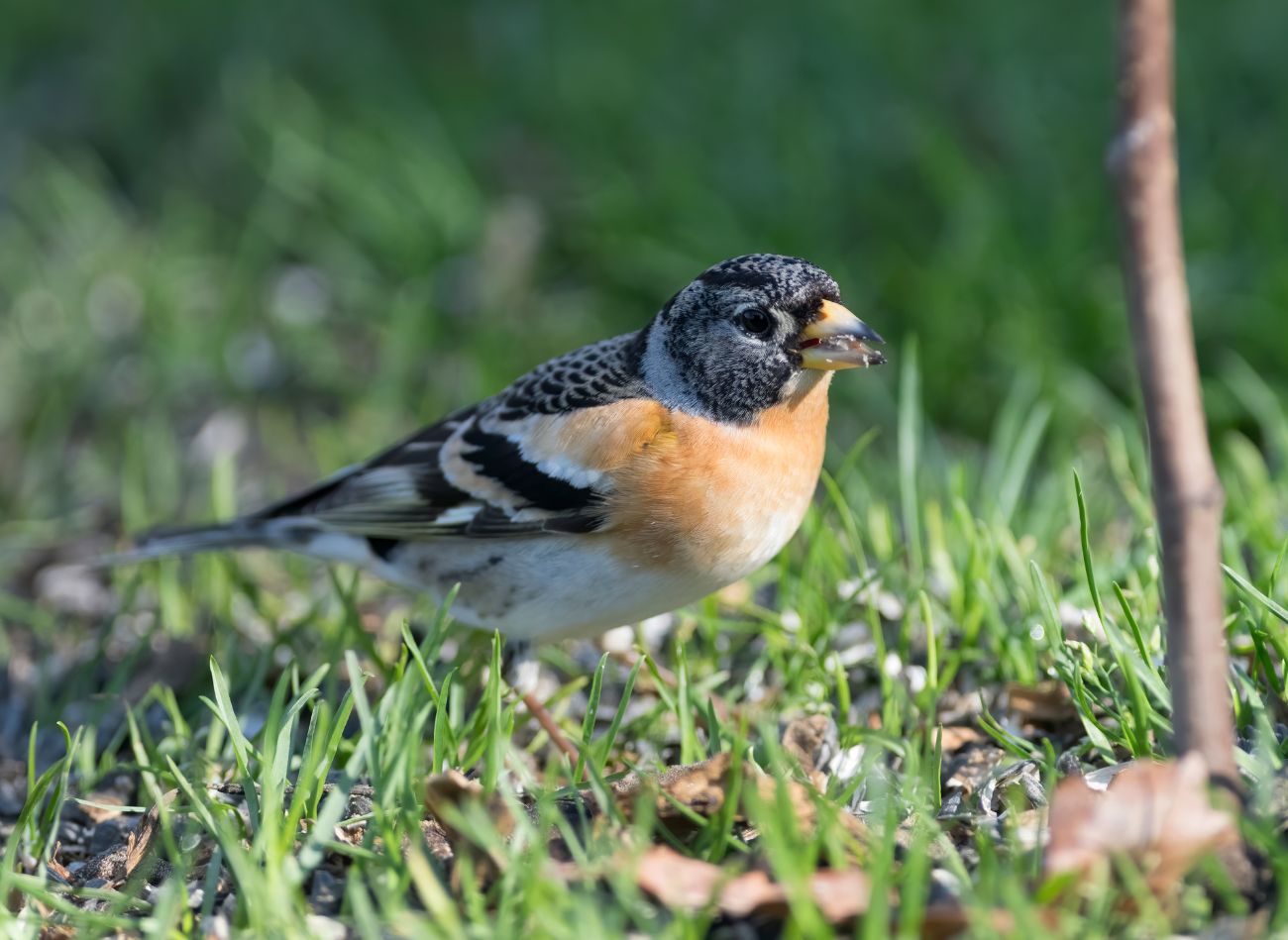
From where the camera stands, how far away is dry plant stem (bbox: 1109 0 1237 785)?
202cm

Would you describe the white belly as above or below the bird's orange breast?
below

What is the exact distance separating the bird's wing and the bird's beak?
415mm

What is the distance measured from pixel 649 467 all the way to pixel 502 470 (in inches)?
17.0

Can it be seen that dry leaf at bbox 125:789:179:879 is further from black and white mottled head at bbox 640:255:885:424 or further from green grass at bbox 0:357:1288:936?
black and white mottled head at bbox 640:255:885:424

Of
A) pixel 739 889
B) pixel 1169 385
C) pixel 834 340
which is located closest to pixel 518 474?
pixel 834 340

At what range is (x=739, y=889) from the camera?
2189mm

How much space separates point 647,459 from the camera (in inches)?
123

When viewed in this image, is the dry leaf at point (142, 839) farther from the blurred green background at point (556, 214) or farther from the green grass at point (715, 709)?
the blurred green background at point (556, 214)

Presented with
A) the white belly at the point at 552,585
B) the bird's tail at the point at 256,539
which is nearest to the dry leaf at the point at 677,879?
the white belly at the point at 552,585

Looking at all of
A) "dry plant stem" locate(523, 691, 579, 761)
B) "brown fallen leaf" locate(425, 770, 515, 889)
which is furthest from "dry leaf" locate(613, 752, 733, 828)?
"dry plant stem" locate(523, 691, 579, 761)

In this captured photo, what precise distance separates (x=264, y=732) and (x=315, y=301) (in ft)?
10.5

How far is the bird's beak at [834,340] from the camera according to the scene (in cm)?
304

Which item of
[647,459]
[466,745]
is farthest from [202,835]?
[647,459]

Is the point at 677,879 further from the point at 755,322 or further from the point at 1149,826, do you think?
the point at 755,322
